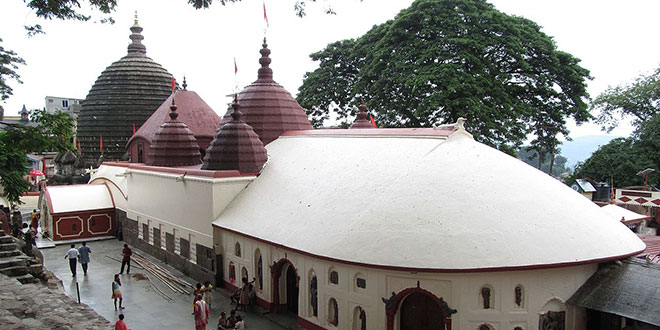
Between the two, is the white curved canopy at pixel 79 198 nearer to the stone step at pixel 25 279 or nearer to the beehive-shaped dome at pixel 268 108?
the beehive-shaped dome at pixel 268 108

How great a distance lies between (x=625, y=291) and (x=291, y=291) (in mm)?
8609

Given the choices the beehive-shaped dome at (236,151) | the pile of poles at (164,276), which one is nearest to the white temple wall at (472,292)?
the beehive-shaped dome at (236,151)

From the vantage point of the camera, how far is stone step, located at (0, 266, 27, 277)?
13.0m

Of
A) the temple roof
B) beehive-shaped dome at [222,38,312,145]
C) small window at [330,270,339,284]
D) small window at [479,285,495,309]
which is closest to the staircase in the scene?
small window at [330,270,339,284]

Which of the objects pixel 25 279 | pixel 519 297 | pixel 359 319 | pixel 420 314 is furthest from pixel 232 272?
pixel 519 297

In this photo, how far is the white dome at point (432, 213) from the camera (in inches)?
444

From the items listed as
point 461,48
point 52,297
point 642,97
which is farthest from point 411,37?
point 52,297

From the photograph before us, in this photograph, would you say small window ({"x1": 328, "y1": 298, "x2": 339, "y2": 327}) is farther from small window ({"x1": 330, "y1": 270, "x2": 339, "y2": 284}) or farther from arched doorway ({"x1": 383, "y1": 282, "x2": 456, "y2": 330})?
arched doorway ({"x1": 383, "y1": 282, "x2": 456, "y2": 330})

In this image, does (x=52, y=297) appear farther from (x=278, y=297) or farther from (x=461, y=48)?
(x=461, y=48)

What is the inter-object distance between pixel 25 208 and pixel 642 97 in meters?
43.3

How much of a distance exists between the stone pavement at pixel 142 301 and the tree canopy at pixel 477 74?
15.5 m

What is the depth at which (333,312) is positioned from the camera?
1298cm

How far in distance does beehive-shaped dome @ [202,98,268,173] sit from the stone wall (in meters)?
3.07

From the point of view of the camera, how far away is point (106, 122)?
37.4 m
